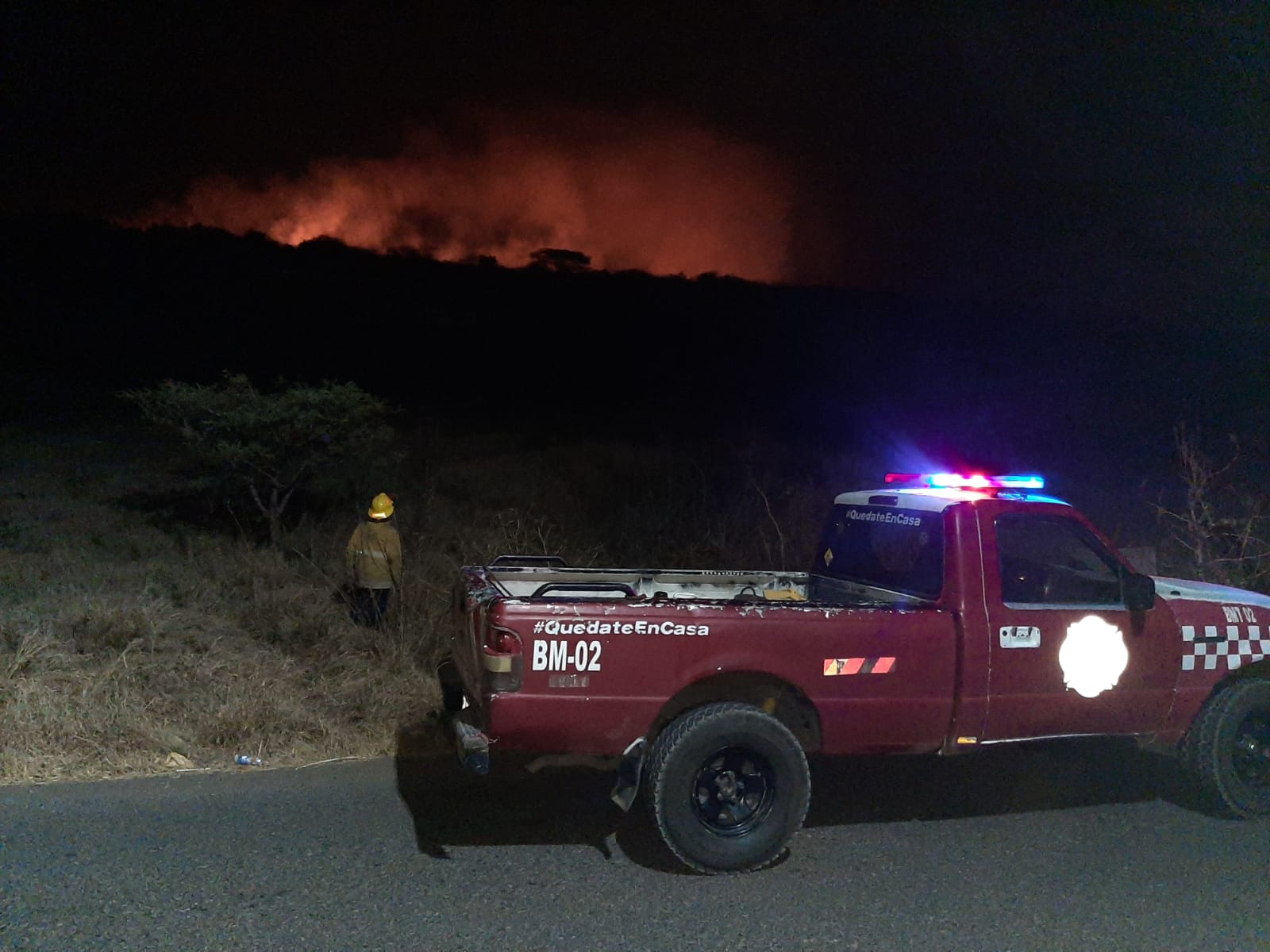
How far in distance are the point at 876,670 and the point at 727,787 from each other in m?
0.91

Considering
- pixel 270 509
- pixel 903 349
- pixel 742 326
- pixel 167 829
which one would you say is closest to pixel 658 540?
pixel 270 509

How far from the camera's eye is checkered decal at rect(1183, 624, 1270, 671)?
Result: 571cm

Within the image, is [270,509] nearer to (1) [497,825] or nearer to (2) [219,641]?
(2) [219,641]

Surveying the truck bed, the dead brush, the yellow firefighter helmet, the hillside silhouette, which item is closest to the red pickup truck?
the truck bed

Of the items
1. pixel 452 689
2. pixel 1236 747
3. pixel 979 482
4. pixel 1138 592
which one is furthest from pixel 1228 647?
pixel 452 689

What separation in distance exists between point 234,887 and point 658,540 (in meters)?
9.90

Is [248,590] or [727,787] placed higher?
[248,590]

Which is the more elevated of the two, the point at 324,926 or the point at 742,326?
the point at 742,326

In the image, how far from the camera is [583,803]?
19.3ft

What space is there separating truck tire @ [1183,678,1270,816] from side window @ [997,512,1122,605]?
2.97 ft

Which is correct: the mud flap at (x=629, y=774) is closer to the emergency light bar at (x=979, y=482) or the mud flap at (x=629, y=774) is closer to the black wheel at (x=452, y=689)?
the black wheel at (x=452, y=689)

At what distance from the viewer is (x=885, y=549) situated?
6.03 meters

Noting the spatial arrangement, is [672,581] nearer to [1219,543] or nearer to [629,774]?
[629,774]

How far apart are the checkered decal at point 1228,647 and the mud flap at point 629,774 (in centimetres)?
308
